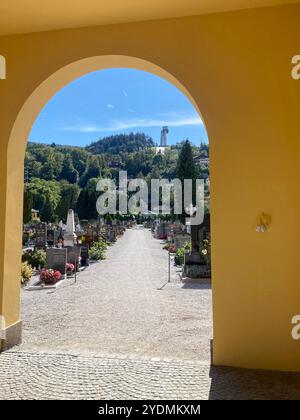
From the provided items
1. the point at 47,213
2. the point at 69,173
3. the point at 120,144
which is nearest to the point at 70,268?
the point at 47,213

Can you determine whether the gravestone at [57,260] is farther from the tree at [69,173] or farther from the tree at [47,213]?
the tree at [69,173]

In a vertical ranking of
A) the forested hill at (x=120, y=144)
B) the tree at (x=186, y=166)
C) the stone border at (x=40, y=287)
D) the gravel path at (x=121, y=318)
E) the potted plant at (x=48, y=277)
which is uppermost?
the forested hill at (x=120, y=144)

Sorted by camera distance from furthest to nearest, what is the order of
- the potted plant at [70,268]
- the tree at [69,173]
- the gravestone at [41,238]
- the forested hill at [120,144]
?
the forested hill at [120,144] < the tree at [69,173] < the gravestone at [41,238] < the potted plant at [70,268]

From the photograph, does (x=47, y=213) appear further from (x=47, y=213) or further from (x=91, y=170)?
(x=91, y=170)

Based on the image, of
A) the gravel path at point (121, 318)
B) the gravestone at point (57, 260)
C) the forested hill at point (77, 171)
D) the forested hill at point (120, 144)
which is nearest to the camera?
the gravel path at point (121, 318)

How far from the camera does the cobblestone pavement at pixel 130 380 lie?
3.01m

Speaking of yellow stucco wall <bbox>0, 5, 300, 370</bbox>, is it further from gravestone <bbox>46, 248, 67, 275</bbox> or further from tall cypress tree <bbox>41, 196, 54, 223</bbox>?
tall cypress tree <bbox>41, 196, 54, 223</bbox>

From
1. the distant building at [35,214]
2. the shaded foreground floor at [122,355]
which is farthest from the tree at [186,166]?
the shaded foreground floor at [122,355]

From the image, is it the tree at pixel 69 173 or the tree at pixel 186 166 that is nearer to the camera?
the tree at pixel 186 166

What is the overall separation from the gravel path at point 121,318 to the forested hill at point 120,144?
140349mm

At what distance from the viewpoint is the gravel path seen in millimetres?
4566

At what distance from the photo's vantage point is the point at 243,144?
384 centimetres

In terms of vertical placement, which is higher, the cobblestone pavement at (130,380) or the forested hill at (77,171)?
the forested hill at (77,171)

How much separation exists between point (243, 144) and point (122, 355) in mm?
3038
